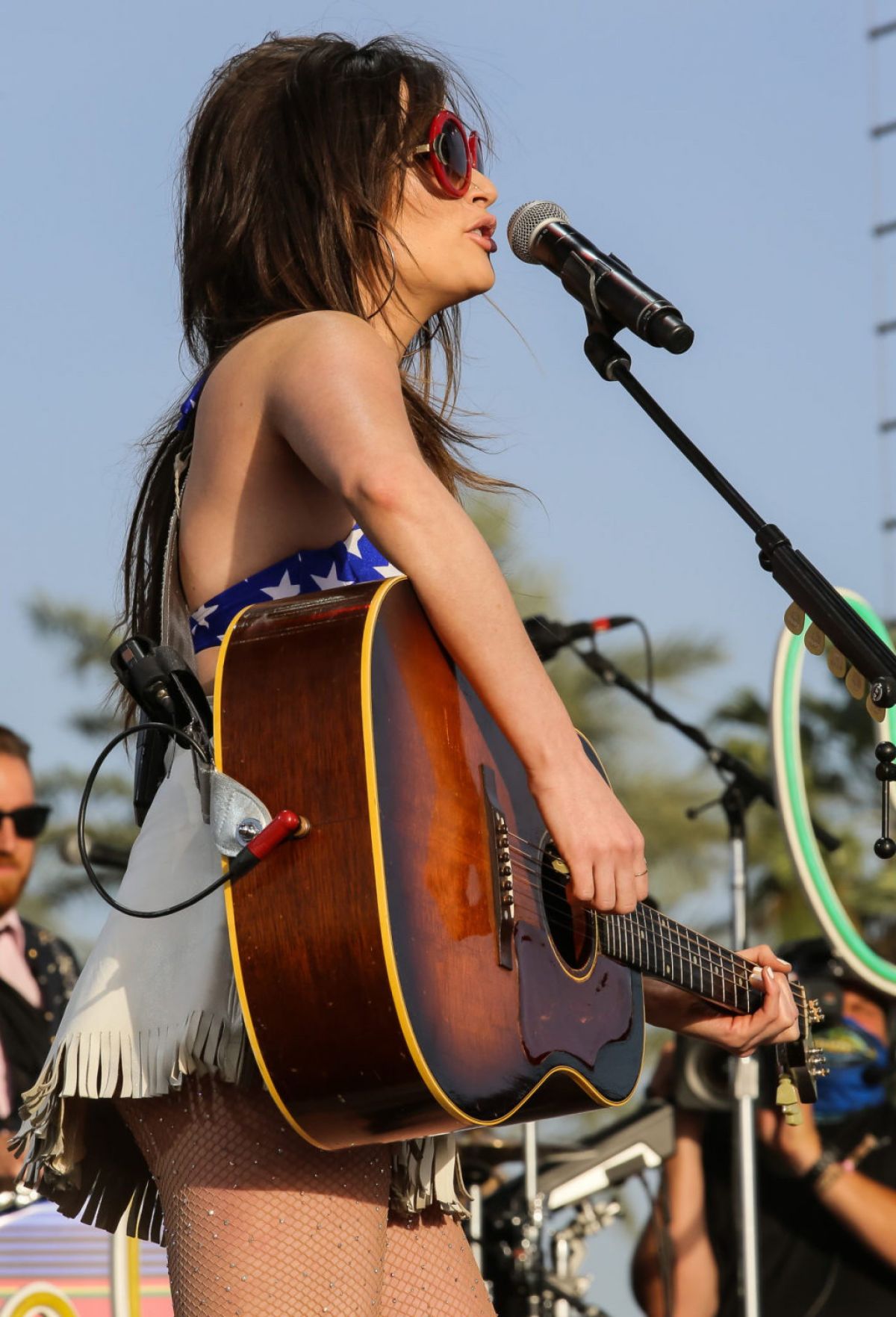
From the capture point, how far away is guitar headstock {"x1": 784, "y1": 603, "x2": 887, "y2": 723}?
189 centimetres

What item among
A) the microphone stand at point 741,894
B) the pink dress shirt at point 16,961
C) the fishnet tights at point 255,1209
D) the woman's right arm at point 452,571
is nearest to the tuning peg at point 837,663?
the woman's right arm at point 452,571

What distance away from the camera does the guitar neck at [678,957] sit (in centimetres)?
209

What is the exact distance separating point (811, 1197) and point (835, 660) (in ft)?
11.7

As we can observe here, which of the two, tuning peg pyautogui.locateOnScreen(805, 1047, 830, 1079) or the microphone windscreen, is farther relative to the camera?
tuning peg pyautogui.locateOnScreen(805, 1047, 830, 1079)

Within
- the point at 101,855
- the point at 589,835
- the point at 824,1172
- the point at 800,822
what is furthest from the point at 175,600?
the point at 824,1172

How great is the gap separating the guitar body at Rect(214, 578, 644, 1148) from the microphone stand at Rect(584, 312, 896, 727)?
0.43 meters

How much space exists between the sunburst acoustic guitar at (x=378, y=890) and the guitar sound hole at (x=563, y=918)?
0.22 feet

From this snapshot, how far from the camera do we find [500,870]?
Result: 70.4 inches

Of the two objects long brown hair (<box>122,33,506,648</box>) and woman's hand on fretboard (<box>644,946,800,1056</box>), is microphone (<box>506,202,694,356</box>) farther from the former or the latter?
woman's hand on fretboard (<box>644,946,800,1056</box>)

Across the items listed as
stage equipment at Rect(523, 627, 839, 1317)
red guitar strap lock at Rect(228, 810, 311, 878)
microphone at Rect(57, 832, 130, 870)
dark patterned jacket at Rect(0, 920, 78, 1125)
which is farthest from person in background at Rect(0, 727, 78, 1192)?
red guitar strap lock at Rect(228, 810, 311, 878)

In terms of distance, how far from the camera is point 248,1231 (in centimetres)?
160

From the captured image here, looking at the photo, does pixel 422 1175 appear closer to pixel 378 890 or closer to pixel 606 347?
pixel 378 890

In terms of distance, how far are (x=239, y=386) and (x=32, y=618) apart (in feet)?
21.5

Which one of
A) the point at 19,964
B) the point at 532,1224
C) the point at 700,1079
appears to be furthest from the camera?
the point at 700,1079
